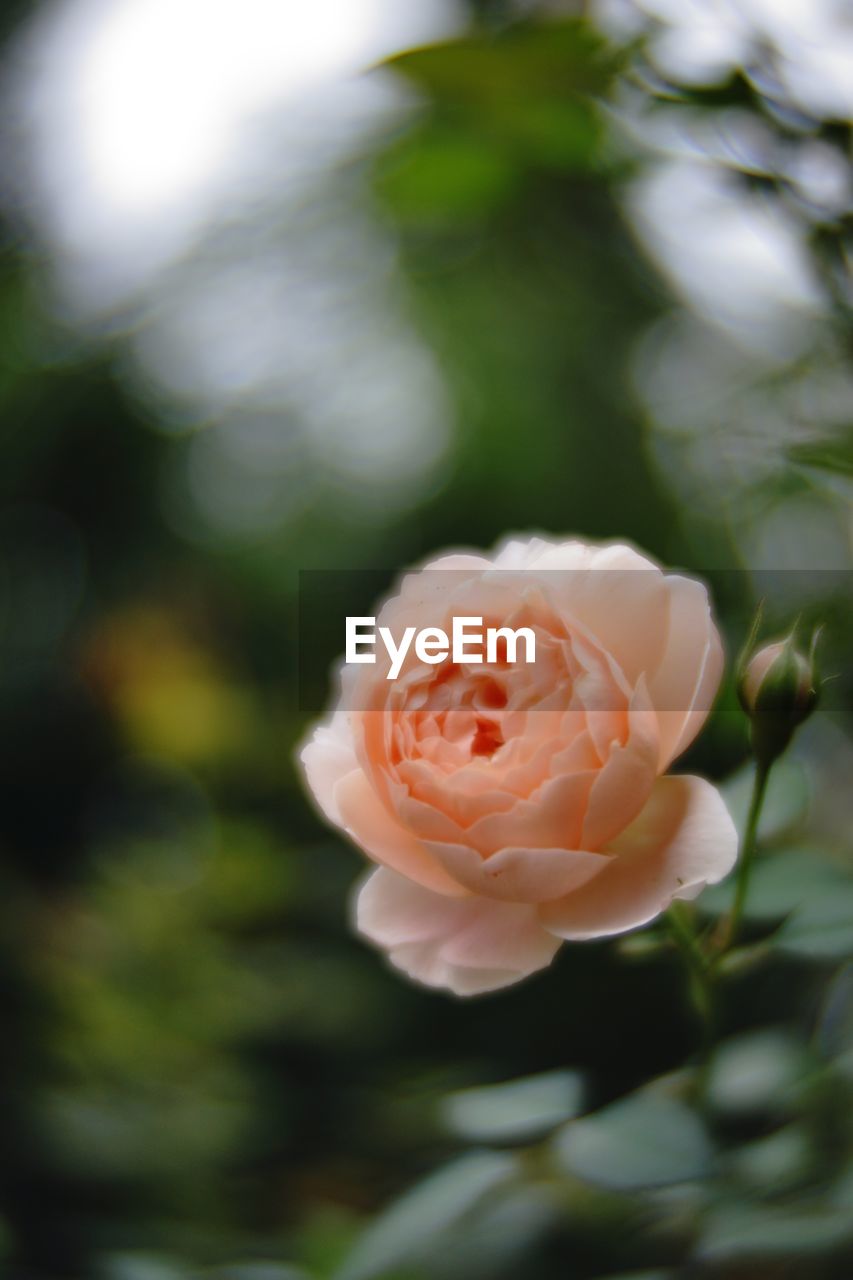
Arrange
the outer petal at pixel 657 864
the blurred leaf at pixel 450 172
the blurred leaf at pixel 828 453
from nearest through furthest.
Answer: the outer petal at pixel 657 864, the blurred leaf at pixel 828 453, the blurred leaf at pixel 450 172

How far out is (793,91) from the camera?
38 centimetres

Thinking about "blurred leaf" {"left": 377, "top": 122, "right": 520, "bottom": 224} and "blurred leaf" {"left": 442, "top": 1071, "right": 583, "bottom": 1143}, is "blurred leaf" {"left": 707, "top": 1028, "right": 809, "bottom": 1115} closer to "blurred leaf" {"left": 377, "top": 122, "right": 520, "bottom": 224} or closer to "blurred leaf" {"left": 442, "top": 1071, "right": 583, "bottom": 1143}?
"blurred leaf" {"left": 442, "top": 1071, "right": 583, "bottom": 1143}

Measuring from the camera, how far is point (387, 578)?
3.61 ft

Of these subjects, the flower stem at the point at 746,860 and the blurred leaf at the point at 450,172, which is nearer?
the flower stem at the point at 746,860

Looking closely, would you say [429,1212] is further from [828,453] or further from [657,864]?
[828,453]

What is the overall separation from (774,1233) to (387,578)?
0.89m

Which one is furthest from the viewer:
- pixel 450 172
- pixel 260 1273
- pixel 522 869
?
pixel 450 172

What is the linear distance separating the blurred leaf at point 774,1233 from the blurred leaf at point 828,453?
0.22 m

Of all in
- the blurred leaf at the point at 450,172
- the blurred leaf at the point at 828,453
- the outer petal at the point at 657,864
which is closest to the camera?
the outer petal at the point at 657,864

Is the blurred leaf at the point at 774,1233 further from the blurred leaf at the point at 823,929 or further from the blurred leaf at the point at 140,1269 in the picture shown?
the blurred leaf at the point at 140,1269

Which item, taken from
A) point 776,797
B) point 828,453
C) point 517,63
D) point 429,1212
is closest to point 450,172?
point 517,63

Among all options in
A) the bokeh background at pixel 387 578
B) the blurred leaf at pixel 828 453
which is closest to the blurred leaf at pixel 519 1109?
the bokeh background at pixel 387 578

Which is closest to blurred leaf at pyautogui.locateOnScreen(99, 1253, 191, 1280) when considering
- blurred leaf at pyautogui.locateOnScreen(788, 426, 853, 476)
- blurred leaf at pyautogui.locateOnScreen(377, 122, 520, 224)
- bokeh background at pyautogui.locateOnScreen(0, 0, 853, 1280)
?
bokeh background at pyautogui.locateOnScreen(0, 0, 853, 1280)

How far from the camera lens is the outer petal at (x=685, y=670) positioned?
24cm
